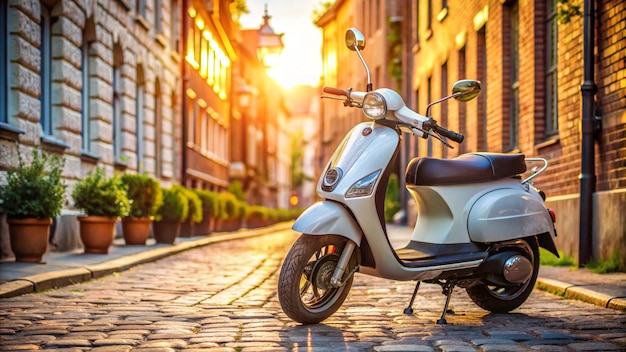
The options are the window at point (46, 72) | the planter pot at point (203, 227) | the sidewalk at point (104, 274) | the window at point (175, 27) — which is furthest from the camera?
the window at point (175, 27)

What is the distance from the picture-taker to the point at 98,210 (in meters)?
11.0

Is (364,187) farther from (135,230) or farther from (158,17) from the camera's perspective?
(158,17)

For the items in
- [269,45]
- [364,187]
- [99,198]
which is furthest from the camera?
[269,45]

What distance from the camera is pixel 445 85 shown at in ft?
59.6

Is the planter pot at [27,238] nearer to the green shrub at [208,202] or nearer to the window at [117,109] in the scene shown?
the window at [117,109]

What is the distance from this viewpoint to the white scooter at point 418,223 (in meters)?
5.45

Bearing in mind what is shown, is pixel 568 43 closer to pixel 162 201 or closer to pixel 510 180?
pixel 510 180

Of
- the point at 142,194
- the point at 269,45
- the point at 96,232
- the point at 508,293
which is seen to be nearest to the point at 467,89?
the point at 508,293

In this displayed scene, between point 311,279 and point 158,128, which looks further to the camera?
point 158,128

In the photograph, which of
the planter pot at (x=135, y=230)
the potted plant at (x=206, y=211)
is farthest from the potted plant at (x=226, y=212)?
the planter pot at (x=135, y=230)

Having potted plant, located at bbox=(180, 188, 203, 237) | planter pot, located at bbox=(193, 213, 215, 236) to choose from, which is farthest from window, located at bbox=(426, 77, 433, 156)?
potted plant, located at bbox=(180, 188, 203, 237)

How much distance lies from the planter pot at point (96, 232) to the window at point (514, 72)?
230 inches

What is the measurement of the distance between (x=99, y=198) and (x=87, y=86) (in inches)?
168

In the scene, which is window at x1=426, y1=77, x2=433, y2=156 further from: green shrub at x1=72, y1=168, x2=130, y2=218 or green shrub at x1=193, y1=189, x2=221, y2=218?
green shrub at x1=72, y1=168, x2=130, y2=218
